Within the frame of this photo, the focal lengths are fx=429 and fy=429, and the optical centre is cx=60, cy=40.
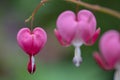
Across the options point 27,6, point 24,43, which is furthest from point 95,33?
point 27,6

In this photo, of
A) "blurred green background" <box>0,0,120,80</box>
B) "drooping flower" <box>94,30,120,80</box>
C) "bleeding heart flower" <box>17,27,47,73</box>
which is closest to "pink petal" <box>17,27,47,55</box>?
"bleeding heart flower" <box>17,27,47,73</box>

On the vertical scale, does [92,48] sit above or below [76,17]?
below

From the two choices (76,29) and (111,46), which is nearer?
(111,46)

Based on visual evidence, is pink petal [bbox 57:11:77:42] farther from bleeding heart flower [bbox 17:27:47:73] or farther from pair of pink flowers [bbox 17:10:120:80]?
bleeding heart flower [bbox 17:27:47:73]

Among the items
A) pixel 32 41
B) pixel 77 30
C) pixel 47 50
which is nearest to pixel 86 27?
pixel 77 30

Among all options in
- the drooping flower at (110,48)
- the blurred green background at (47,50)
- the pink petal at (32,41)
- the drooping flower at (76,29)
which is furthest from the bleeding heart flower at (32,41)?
the blurred green background at (47,50)

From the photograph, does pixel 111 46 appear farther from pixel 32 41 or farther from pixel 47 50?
pixel 47 50

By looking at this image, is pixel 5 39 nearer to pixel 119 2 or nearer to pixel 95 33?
pixel 119 2
